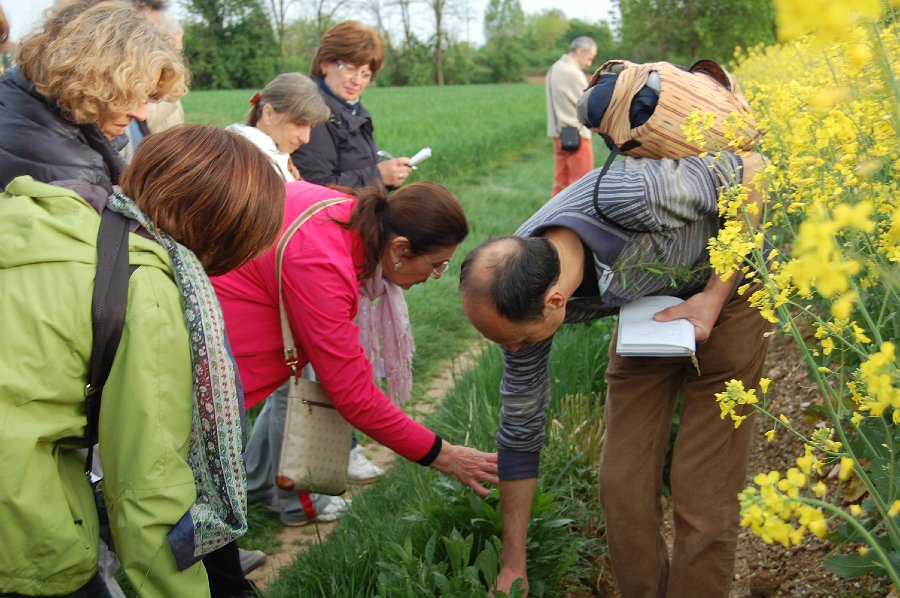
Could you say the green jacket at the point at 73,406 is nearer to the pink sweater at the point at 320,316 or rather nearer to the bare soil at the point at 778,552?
the pink sweater at the point at 320,316

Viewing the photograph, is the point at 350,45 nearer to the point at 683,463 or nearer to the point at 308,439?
the point at 308,439

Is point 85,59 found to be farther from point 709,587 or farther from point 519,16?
point 519,16

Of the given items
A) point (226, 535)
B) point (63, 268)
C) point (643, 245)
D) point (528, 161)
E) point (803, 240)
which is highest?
point (803, 240)

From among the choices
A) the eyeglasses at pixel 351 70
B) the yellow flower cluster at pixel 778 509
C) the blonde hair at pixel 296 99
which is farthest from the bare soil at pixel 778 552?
the eyeglasses at pixel 351 70

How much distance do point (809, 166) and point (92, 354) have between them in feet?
4.56

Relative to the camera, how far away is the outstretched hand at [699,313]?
86.8 inches

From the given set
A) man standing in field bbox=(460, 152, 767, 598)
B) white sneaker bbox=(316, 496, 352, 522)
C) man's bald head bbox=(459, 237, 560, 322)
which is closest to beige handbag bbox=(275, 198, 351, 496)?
white sneaker bbox=(316, 496, 352, 522)

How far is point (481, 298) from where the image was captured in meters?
2.10

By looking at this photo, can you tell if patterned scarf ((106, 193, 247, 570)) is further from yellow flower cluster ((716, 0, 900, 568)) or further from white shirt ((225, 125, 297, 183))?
white shirt ((225, 125, 297, 183))

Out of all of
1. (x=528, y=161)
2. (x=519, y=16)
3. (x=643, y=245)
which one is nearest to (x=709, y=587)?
(x=643, y=245)

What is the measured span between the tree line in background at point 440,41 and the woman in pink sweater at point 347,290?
17.4 meters

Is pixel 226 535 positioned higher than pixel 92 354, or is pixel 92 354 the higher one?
pixel 92 354

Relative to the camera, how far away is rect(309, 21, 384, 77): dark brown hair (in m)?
4.33

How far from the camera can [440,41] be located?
186 feet
